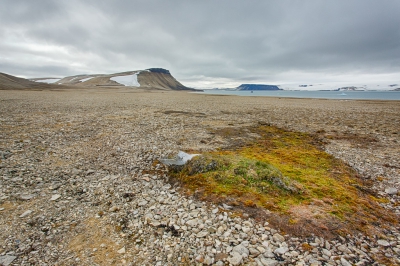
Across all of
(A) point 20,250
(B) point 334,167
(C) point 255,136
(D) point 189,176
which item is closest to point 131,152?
(D) point 189,176

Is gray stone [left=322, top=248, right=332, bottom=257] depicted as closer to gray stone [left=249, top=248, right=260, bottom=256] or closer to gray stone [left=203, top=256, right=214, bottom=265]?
gray stone [left=249, top=248, right=260, bottom=256]

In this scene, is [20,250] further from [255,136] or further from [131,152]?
[255,136]

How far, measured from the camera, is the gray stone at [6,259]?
178 inches

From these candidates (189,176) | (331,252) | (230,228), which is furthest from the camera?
(189,176)

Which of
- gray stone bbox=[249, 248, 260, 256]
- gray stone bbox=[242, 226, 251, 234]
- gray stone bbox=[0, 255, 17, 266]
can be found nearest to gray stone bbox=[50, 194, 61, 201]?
gray stone bbox=[0, 255, 17, 266]

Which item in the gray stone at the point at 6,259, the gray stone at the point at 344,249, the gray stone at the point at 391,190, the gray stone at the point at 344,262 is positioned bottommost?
the gray stone at the point at 6,259

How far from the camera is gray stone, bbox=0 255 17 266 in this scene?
14.8ft

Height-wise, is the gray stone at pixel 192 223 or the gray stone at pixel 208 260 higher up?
the gray stone at pixel 192 223

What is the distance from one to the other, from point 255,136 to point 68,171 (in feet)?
40.7

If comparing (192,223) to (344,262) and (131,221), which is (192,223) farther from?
(344,262)

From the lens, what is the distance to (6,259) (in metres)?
4.61

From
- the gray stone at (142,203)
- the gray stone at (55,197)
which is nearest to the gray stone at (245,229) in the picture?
the gray stone at (142,203)

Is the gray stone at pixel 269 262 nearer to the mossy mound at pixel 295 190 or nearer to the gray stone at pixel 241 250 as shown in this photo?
the gray stone at pixel 241 250

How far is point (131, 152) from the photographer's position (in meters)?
11.5
